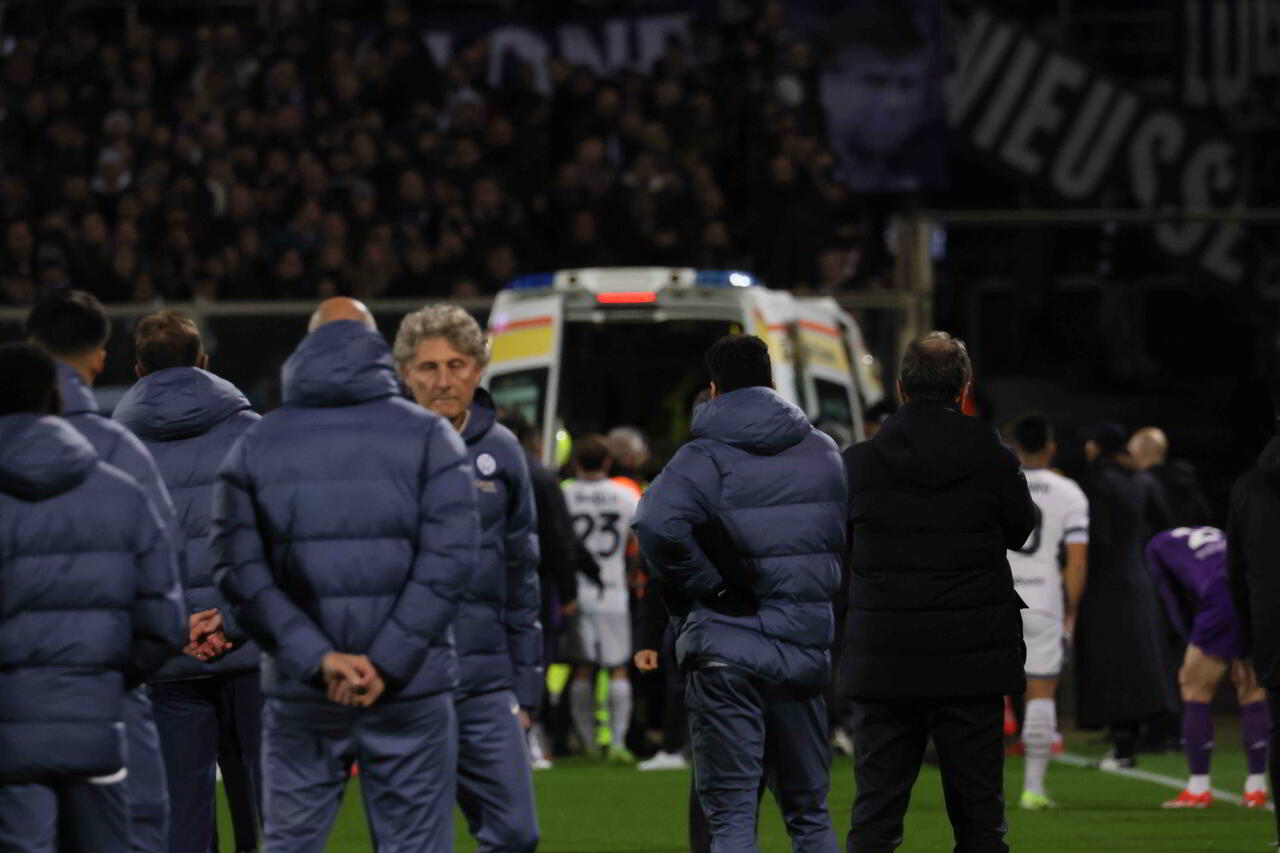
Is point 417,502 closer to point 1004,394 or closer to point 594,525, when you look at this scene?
point 594,525

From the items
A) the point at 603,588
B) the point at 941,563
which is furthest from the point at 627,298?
the point at 941,563

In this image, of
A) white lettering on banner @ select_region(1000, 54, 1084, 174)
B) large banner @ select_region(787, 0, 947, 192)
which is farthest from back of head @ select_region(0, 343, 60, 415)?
white lettering on banner @ select_region(1000, 54, 1084, 174)

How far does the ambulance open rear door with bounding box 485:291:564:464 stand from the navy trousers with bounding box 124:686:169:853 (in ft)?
29.6

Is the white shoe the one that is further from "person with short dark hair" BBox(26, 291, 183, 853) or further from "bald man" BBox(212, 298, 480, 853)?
"bald man" BBox(212, 298, 480, 853)

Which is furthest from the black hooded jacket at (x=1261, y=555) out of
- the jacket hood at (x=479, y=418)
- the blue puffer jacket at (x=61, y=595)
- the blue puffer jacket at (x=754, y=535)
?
the blue puffer jacket at (x=61, y=595)

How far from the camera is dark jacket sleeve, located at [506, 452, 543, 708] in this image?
7.79 meters

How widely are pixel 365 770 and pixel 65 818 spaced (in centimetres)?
75

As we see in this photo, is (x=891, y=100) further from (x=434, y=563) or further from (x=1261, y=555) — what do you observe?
(x=434, y=563)

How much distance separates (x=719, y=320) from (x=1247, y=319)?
9.13 metres

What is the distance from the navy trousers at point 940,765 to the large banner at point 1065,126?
16.5 metres

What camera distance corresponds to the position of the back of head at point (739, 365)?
851 centimetres

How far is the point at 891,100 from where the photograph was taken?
24219 millimetres

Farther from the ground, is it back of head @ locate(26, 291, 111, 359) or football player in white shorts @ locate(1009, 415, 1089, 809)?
back of head @ locate(26, 291, 111, 359)

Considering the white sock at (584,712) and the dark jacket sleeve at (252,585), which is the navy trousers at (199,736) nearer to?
the dark jacket sleeve at (252,585)
